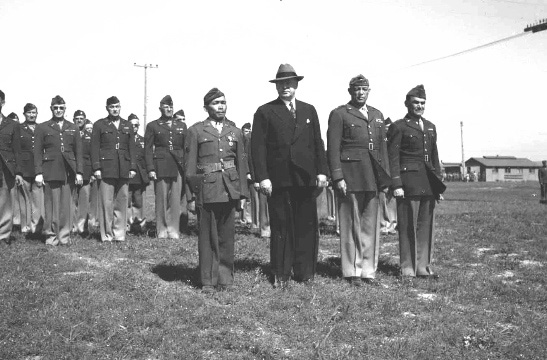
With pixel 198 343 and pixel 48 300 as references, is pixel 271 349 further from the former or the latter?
pixel 48 300

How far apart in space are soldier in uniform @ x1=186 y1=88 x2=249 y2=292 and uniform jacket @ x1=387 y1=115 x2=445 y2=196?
2.12 meters

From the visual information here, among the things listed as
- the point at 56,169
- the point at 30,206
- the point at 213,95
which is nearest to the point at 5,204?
A: the point at 56,169

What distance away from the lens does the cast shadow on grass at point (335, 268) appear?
7.55 meters

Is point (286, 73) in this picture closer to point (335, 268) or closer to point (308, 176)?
point (308, 176)

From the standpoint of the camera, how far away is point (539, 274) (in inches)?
299

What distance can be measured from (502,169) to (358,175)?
112 metres

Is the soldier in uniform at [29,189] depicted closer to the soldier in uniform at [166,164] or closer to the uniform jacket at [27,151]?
the uniform jacket at [27,151]

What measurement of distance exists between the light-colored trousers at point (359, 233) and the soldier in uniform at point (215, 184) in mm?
1383

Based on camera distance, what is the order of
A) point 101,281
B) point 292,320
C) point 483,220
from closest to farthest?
point 292,320 → point 101,281 → point 483,220

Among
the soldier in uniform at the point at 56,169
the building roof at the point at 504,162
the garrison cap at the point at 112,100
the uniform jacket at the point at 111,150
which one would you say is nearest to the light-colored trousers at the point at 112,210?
the uniform jacket at the point at 111,150

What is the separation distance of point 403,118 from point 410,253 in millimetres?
1835

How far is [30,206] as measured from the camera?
12148 millimetres

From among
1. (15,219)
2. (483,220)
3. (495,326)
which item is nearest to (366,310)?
(495,326)

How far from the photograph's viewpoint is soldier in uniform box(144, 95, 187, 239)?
1110 cm
